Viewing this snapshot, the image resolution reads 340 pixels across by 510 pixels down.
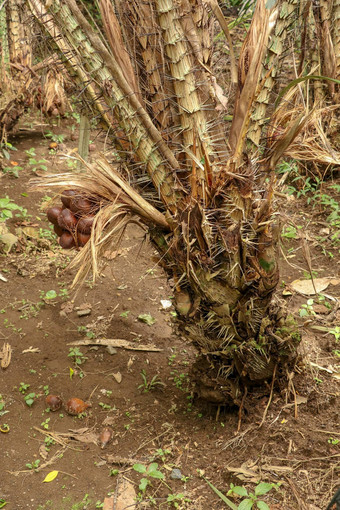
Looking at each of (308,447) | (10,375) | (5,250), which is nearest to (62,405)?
(10,375)

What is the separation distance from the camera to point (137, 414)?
2369mm

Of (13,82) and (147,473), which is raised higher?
(13,82)

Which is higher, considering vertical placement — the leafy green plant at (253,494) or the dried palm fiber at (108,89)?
the dried palm fiber at (108,89)

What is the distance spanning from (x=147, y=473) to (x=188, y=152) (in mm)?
1281

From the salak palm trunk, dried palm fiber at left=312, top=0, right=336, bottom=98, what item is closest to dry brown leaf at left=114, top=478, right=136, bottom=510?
the salak palm trunk

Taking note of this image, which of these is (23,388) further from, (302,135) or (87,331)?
(302,135)

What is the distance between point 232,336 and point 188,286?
0.28m

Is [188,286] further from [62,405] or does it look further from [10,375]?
[10,375]

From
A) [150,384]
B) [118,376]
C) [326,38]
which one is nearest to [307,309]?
[150,384]

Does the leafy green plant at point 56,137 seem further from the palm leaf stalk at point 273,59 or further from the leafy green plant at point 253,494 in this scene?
the leafy green plant at point 253,494

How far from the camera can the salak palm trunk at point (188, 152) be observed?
6.06 ft

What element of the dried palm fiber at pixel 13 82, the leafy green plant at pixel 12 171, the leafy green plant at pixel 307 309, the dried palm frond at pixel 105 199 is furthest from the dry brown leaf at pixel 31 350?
the dried palm fiber at pixel 13 82

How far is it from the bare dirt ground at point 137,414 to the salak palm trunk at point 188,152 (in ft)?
0.94

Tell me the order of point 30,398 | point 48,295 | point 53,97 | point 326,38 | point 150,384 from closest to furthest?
point 30,398
point 150,384
point 48,295
point 326,38
point 53,97
